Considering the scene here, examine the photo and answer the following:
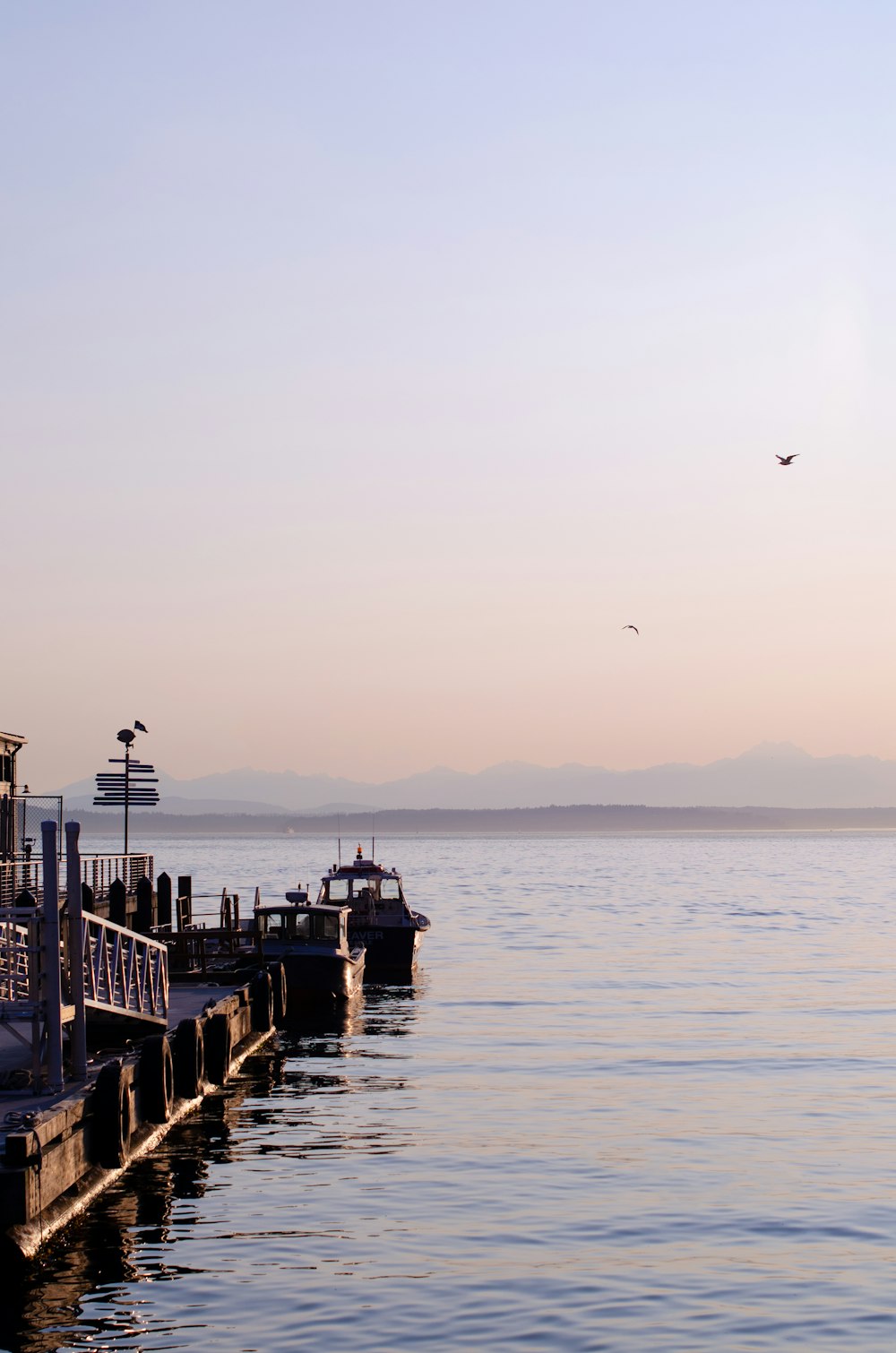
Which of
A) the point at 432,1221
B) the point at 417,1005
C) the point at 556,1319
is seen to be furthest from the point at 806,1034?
the point at 556,1319

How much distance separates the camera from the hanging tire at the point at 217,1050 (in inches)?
1249

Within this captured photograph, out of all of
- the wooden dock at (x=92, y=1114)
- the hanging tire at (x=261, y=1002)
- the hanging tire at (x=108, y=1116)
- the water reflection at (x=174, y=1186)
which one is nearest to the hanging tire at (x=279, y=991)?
the water reflection at (x=174, y=1186)

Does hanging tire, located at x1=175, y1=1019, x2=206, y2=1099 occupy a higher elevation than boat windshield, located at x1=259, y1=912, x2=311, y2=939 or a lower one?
lower

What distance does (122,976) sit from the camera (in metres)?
28.0

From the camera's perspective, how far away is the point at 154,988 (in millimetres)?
30266

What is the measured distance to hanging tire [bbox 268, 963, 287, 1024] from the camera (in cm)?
4284

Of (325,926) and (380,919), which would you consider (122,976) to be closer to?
(325,926)

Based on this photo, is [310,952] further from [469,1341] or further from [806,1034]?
[469,1341]

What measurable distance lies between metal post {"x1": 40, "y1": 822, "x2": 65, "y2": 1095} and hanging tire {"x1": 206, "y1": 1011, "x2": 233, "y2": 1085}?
30.9 ft

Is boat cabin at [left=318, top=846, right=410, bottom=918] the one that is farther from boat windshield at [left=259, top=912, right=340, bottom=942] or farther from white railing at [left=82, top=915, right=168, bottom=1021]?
white railing at [left=82, top=915, right=168, bottom=1021]

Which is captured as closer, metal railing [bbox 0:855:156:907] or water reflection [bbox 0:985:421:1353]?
water reflection [bbox 0:985:421:1353]

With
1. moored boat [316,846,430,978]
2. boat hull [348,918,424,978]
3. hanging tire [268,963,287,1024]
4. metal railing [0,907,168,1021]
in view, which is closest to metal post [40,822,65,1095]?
metal railing [0,907,168,1021]

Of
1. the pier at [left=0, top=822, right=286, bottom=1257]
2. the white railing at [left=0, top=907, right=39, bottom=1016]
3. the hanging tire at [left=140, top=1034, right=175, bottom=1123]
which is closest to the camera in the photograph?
the pier at [left=0, top=822, right=286, bottom=1257]

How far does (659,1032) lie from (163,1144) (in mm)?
17041
